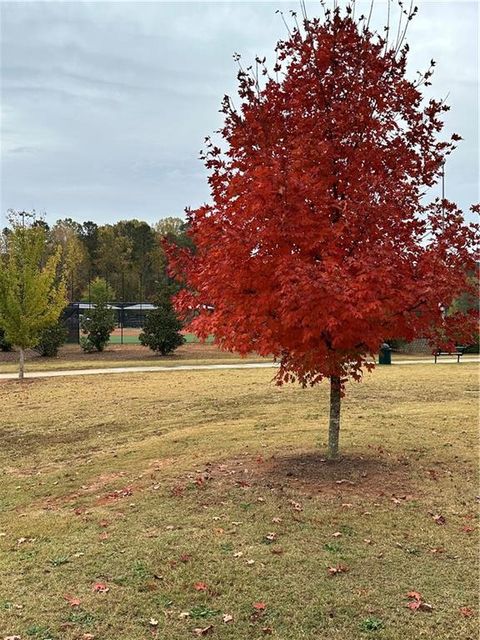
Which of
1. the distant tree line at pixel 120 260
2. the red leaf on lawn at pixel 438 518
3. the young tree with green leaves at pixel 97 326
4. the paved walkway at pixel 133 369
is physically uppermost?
the distant tree line at pixel 120 260

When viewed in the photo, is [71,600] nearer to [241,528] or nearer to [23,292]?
[241,528]

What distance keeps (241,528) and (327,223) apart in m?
3.30

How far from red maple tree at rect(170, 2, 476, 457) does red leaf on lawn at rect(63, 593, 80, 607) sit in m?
3.14

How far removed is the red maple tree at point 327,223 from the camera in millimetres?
6230

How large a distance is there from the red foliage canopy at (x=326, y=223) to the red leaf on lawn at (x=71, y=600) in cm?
314

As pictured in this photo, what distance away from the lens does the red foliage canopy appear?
623cm

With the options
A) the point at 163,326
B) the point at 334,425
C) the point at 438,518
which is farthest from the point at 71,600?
the point at 163,326

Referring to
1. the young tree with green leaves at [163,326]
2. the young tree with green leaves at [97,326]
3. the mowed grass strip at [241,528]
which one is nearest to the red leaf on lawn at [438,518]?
the mowed grass strip at [241,528]

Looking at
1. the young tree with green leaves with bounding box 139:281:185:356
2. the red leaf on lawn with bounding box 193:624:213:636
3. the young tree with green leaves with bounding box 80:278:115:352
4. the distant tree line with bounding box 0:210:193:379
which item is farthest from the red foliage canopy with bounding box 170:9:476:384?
the young tree with green leaves with bounding box 80:278:115:352

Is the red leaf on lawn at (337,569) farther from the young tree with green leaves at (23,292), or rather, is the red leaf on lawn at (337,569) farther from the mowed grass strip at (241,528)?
the young tree with green leaves at (23,292)

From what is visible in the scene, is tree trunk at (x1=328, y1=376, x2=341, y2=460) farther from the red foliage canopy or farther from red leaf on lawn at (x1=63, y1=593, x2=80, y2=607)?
red leaf on lawn at (x1=63, y1=593, x2=80, y2=607)

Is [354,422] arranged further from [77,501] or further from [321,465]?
[77,501]

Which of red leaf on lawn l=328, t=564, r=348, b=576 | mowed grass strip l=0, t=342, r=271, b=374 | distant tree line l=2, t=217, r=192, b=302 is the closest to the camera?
red leaf on lawn l=328, t=564, r=348, b=576

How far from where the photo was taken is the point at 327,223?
6516mm
